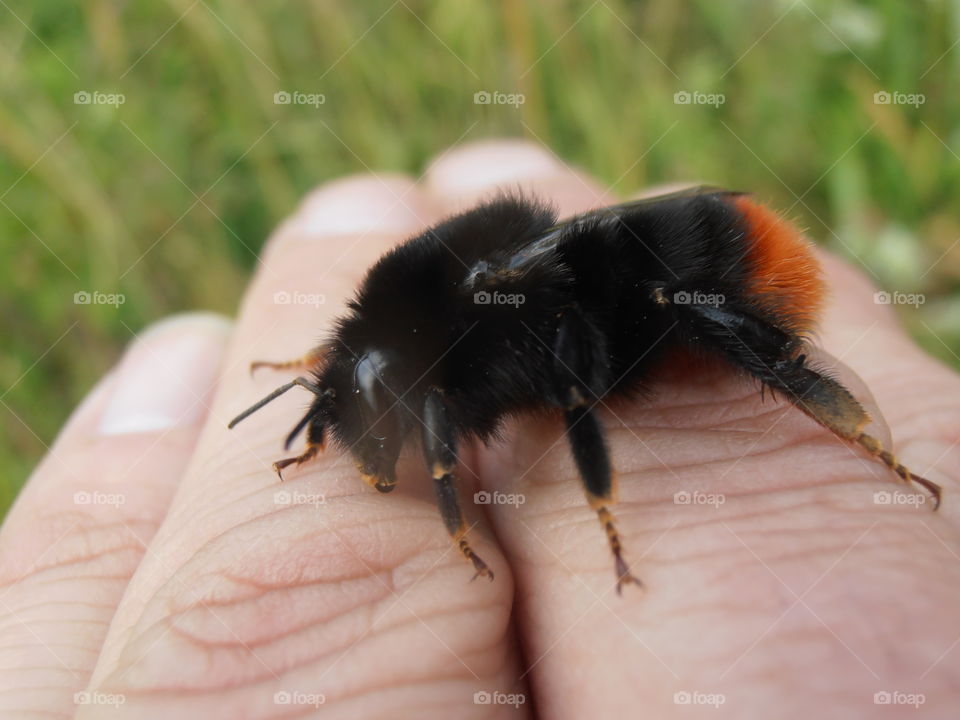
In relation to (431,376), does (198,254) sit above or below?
below

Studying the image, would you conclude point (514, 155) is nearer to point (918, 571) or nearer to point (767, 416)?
point (767, 416)

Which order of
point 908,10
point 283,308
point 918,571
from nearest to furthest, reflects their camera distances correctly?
point 918,571 → point 283,308 → point 908,10

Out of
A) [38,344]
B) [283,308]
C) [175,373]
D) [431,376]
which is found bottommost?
[38,344]

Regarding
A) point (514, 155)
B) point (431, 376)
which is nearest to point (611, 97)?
point (514, 155)

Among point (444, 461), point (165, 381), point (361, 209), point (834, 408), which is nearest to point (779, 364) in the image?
point (834, 408)

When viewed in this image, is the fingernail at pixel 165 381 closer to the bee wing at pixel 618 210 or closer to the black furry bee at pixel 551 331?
the black furry bee at pixel 551 331

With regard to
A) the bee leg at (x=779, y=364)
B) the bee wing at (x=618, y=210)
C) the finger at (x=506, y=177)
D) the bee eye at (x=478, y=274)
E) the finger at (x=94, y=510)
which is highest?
the bee wing at (x=618, y=210)

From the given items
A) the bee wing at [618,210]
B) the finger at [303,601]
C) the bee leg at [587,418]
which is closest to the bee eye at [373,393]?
the finger at [303,601]

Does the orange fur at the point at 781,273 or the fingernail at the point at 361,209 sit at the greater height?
the orange fur at the point at 781,273

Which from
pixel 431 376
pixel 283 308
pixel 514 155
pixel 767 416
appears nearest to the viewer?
pixel 431 376
